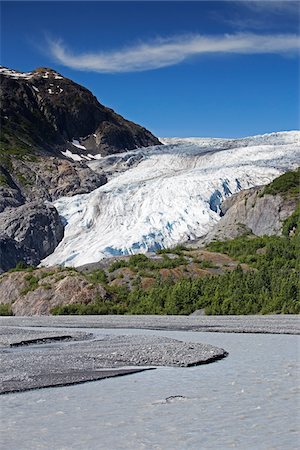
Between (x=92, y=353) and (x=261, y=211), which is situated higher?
(x=261, y=211)

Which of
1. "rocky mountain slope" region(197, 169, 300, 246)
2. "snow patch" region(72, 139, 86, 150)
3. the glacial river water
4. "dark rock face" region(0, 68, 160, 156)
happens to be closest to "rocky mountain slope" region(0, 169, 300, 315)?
"rocky mountain slope" region(197, 169, 300, 246)

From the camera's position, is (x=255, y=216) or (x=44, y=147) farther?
(x=44, y=147)

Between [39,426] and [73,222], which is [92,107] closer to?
[73,222]

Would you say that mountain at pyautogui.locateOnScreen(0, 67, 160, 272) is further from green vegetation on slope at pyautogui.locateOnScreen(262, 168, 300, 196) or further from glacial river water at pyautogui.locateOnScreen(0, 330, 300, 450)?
glacial river water at pyautogui.locateOnScreen(0, 330, 300, 450)

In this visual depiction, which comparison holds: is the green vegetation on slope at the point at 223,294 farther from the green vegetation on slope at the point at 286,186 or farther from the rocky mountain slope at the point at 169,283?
the green vegetation on slope at the point at 286,186

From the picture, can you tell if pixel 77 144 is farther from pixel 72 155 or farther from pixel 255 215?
pixel 255 215

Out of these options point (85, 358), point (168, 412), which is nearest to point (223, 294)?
point (85, 358)
